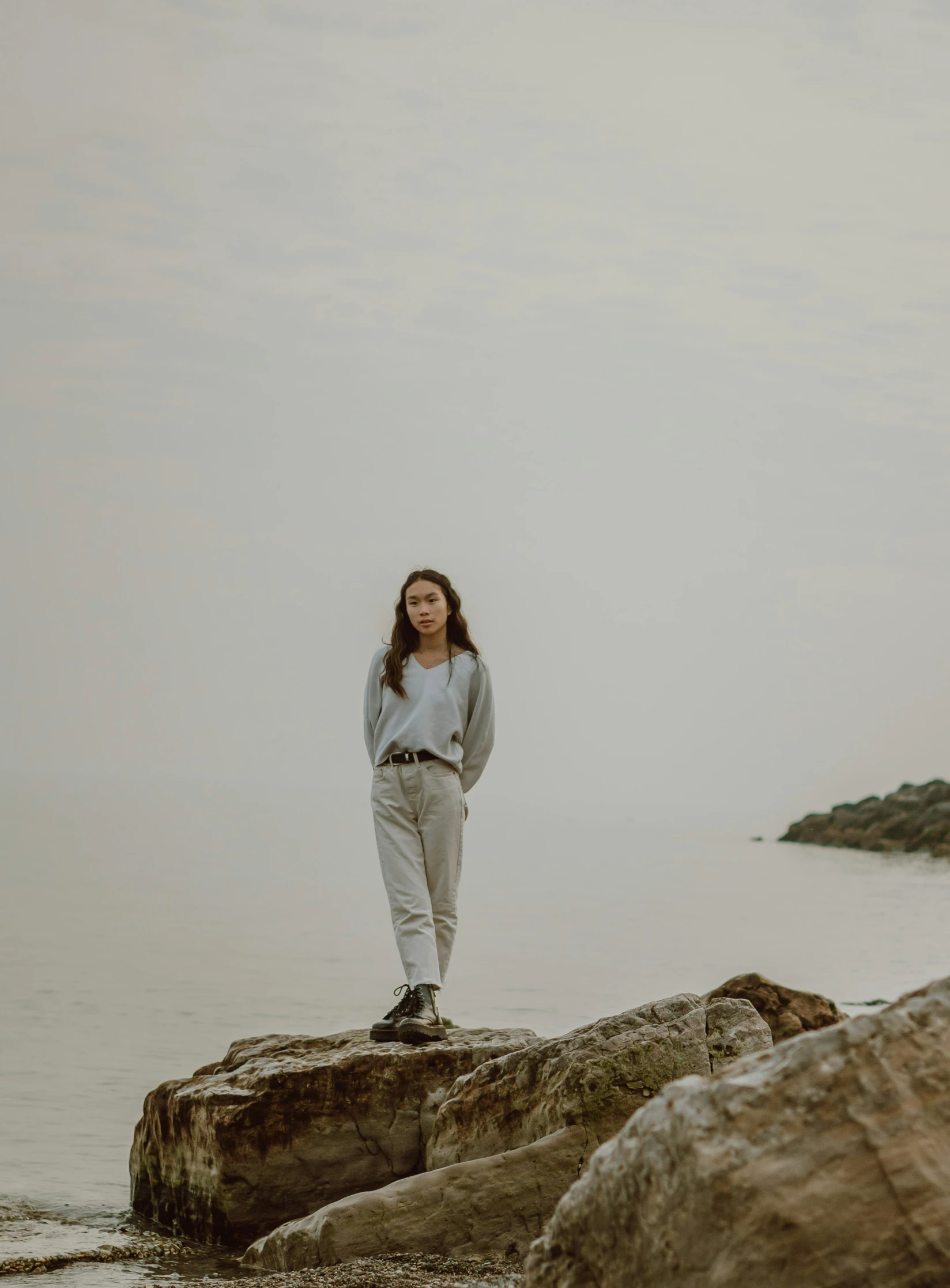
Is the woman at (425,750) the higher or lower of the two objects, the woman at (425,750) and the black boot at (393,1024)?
the higher

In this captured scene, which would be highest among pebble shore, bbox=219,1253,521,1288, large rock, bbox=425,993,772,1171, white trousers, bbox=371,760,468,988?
white trousers, bbox=371,760,468,988

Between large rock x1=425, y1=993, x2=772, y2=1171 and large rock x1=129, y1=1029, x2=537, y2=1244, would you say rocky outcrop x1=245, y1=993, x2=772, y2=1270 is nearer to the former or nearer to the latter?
large rock x1=425, y1=993, x2=772, y2=1171

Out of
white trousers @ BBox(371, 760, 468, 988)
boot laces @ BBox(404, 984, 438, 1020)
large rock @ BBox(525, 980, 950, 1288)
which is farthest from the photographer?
white trousers @ BBox(371, 760, 468, 988)

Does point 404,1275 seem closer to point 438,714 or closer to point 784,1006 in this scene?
point 438,714

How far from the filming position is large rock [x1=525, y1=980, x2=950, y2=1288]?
2.63 m

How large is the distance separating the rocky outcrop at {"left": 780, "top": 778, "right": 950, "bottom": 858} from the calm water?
74.9 inches

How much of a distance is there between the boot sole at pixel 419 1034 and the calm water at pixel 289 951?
144 centimetres

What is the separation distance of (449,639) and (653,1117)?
4194 mm

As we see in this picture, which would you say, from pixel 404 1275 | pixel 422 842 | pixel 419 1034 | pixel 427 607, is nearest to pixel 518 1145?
pixel 404 1275

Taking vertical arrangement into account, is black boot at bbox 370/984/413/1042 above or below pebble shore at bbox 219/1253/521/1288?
above

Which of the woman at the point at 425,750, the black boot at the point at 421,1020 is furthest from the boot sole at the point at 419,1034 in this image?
the woman at the point at 425,750

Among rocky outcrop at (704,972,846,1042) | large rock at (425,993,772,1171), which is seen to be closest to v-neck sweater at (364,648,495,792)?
rocky outcrop at (704,972,846,1042)

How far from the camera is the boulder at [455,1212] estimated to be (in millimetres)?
4398

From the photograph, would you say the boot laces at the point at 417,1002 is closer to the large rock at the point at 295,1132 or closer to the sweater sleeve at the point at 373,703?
the large rock at the point at 295,1132
